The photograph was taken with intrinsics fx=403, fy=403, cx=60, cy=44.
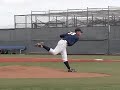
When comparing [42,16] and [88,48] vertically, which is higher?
[42,16]

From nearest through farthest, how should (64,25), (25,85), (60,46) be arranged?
(25,85), (60,46), (64,25)

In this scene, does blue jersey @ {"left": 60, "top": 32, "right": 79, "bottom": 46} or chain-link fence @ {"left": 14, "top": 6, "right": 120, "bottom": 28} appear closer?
blue jersey @ {"left": 60, "top": 32, "right": 79, "bottom": 46}

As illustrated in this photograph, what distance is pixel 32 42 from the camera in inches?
1932

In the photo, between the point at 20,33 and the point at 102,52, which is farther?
the point at 20,33

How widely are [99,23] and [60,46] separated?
33506 mm

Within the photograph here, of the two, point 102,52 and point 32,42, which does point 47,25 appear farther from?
point 102,52

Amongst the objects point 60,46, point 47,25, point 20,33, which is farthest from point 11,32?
point 60,46

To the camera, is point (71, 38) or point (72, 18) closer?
point (71, 38)

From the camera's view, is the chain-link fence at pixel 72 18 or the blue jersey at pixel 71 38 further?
the chain-link fence at pixel 72 18

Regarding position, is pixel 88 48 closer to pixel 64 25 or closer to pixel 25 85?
pixel 64 25

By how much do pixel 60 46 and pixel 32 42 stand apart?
33.6 meters

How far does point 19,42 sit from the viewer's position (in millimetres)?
50406

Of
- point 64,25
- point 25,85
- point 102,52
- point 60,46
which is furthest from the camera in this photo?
point 64,25

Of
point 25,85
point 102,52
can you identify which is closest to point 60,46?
point 25,85
